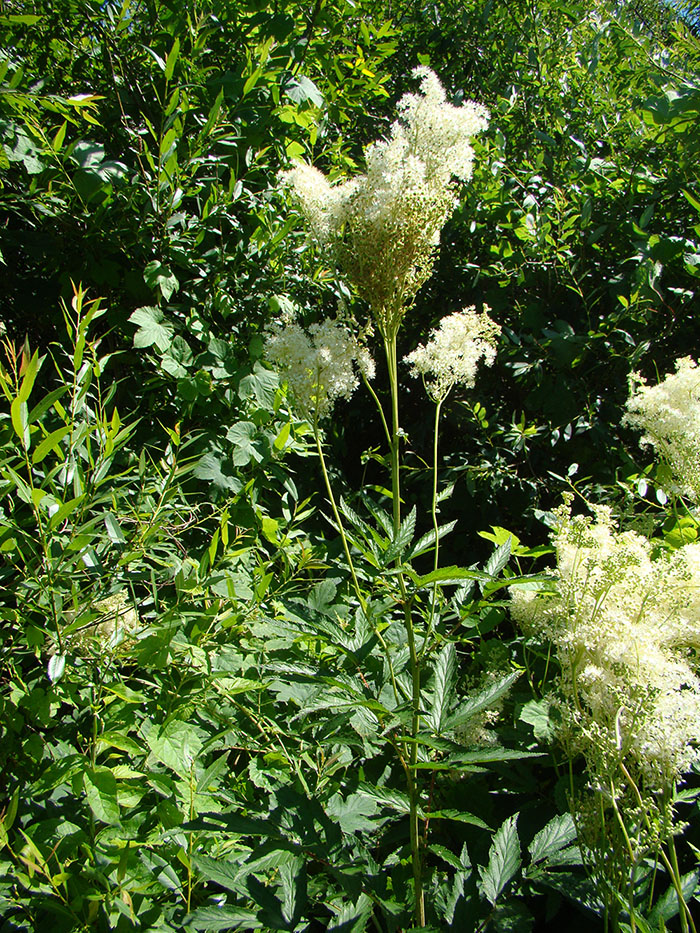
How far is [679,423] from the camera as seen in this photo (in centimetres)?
131

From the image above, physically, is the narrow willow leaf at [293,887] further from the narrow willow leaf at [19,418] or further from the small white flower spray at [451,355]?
the narrow willow leaf at [19,418]

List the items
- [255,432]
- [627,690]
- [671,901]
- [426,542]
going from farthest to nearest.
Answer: [255,432]
[426,542]
[671,901]
[627,690]

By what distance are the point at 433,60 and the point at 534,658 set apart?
3.23 meters

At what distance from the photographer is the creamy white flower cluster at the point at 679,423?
128cm

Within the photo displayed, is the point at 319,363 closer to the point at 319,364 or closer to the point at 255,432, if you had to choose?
the point at 319,364

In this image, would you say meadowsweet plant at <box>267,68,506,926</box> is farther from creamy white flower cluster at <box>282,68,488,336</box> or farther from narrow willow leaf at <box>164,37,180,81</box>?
narrow willow leaf at <box>164,37,180,81</box>

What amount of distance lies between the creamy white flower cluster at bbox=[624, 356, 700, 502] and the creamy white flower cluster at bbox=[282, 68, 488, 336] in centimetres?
65

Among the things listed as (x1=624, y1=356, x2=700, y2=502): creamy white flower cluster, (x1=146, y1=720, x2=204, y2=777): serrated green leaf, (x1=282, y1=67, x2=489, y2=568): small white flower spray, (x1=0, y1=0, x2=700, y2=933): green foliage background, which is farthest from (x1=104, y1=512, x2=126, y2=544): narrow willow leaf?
(x1=624, y1=356, x2=700, y2=502): creamy white flower cluster

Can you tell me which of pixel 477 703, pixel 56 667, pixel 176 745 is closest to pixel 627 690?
pixel 477 703

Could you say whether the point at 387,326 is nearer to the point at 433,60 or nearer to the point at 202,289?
the point at 202,289

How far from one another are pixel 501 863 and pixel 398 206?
3.45ft

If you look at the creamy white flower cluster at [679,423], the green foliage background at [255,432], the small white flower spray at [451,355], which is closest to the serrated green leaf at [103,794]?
the green foliage background at [255,432]

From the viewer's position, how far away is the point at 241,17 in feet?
6.48

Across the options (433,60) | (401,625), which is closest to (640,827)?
(401,625)
